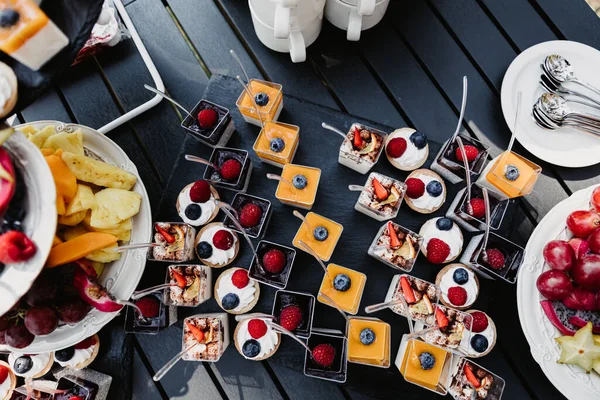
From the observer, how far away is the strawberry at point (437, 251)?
4.66 feet

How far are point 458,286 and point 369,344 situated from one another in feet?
1.11

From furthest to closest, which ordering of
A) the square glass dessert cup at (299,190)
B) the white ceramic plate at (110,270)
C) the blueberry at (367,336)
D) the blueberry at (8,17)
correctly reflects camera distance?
the square glass dessert cup at (299,190), the blueberry at (367,336), the white ceramic plate at (110,270), the blueberry at (8,17)

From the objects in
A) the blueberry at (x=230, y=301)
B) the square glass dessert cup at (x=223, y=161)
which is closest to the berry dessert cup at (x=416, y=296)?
the blueberry at (x=230, y=301)

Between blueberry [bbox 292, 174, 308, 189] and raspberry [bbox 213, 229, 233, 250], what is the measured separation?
0.28 m

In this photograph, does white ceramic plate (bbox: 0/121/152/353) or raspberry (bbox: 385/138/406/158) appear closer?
white ceramic plate (bbox: 0/121/152/353)

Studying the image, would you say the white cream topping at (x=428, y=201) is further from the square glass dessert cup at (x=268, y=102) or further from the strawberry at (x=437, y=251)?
the square glass dessert cup at (x=268, y=102)

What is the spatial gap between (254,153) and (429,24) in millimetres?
856

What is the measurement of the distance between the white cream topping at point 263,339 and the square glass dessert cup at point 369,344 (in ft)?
0.79

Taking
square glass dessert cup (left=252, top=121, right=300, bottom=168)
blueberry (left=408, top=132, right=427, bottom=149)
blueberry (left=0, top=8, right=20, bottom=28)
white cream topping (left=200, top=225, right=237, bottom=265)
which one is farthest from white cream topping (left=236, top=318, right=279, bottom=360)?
blueberry (left=0, top=8, right=20, bottom=28)

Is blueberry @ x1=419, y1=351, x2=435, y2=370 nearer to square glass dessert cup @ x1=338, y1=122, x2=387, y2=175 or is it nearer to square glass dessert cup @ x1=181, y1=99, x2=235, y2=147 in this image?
square glass dessert cup @ x1=338, y1=122, x2=387, y2=175

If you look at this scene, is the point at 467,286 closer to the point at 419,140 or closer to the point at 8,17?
the point at 419,140

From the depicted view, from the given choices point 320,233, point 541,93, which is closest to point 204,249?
point 320,233

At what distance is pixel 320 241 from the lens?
1419 millimetres

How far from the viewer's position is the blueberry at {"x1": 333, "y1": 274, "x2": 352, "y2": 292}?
136cm
